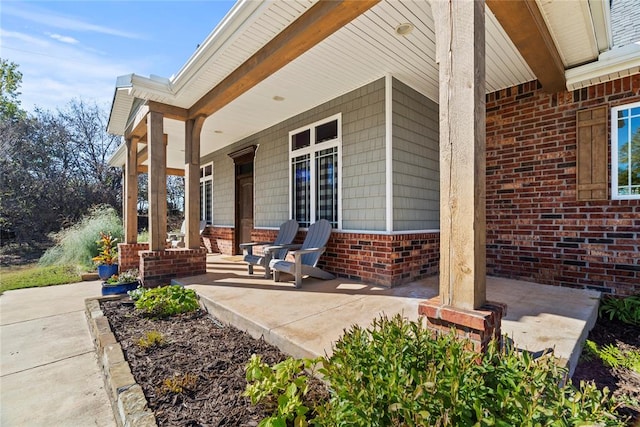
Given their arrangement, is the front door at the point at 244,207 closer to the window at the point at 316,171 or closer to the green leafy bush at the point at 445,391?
the window at the point at 316,171

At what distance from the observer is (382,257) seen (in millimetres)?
4219

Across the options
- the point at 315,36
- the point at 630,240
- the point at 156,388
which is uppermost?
the point at 315,36

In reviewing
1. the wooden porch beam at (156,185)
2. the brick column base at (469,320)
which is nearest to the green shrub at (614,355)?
the brick column base at (469,320)

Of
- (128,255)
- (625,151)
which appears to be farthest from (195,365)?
(625,151)

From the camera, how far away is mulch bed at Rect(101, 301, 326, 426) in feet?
5.74

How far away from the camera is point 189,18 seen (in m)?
4.93

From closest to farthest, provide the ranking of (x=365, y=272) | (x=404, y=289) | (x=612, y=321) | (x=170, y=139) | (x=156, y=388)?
(x=156, y=388) < (x=612, y=321) < (x=404, y=289) < (x=365, y=272) < (x=170, y=139)

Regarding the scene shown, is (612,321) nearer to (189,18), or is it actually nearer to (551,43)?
(551,43)

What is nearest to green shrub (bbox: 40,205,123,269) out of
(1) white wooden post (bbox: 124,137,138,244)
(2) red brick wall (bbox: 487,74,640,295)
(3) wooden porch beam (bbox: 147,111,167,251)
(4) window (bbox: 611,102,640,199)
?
(1) white wooden post (bbox: 124,137,138,244)

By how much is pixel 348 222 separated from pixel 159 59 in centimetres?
724

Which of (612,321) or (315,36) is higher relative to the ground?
(315,36)

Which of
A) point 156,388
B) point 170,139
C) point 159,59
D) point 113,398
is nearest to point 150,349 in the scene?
point 113,398

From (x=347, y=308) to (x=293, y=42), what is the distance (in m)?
2.83

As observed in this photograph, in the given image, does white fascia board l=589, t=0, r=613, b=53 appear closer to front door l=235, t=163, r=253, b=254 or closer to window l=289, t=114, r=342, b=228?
window l=289, t=114, r=342, b=228
